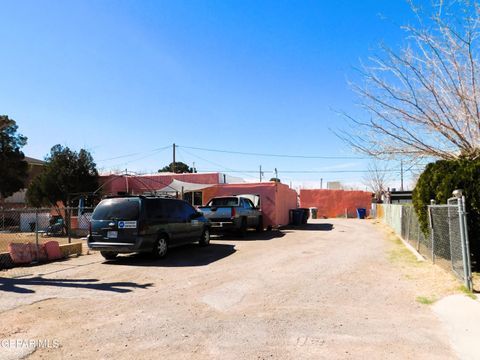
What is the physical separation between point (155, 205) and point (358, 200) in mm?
36258

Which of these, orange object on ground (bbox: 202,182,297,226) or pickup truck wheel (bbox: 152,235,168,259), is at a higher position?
orange object on ground (bbox: 202,182,297,226)

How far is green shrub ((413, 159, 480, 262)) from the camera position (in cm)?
904

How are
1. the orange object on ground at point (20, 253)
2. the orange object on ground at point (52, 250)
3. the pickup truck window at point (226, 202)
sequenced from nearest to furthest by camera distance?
the orange object on ground at point (20, 253), the orange object on ground at point (52, 250), the pickup truck window at point (226, 202)

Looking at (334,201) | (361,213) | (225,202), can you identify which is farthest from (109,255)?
(334,201)

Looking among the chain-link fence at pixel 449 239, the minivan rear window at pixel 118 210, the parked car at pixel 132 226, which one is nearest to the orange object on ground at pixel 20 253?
the parked car at pixel 132 226

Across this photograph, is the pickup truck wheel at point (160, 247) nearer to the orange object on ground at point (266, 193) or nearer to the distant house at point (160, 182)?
the orange object on ground at point (266, 193)

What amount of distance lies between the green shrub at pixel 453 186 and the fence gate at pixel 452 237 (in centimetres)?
35

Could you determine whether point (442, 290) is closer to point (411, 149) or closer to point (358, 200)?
point (411, 149)

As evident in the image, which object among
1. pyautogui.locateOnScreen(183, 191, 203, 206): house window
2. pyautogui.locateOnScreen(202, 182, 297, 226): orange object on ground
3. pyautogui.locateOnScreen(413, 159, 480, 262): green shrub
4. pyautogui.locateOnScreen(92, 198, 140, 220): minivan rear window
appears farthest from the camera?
pyautogui.locateOnScreen(183, 191, 203, 206): house window

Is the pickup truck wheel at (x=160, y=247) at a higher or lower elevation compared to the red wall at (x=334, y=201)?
lower

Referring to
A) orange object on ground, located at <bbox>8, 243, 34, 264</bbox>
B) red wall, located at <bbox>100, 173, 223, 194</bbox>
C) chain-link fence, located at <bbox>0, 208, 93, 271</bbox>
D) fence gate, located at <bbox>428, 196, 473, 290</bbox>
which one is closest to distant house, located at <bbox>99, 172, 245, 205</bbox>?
red wall, located at <bbox>100, 173, 223, 194</bbox>

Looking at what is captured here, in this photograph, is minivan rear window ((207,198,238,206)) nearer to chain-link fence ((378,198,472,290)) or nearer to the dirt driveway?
chain-link fence ((378,198,472,290))

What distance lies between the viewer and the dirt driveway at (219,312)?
475 cm

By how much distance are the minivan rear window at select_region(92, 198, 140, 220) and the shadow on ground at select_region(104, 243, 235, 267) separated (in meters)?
1.20
